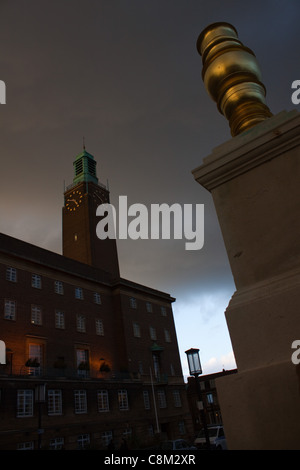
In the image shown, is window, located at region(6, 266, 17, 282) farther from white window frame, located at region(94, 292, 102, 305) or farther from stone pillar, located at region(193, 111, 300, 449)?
stone pillar, located at region(193, 111, 300, 449)

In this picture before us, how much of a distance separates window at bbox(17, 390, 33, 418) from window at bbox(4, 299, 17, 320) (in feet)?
23.0

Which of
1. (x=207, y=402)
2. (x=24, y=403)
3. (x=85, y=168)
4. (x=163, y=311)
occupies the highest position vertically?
(x=85, y=168)

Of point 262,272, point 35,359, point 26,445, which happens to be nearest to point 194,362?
point 262,272

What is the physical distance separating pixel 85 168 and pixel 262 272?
67083mm

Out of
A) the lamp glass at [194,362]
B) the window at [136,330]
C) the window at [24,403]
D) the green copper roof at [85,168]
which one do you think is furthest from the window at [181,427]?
the green copper roof at [85,168]

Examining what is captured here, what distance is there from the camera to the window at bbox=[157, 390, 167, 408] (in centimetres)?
4256

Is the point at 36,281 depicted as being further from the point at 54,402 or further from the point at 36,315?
the point at 54,402

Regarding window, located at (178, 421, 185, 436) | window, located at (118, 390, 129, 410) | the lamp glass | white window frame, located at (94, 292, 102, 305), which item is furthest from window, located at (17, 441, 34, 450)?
window, located at (178, 421, 185, 436)

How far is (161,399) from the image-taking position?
142 ft

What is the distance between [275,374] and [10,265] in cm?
3461

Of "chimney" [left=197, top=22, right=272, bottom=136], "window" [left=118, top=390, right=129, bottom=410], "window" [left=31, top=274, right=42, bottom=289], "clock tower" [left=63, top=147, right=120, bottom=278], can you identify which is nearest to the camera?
"chimney" [left=197, top=22, right=272, bottom=136]

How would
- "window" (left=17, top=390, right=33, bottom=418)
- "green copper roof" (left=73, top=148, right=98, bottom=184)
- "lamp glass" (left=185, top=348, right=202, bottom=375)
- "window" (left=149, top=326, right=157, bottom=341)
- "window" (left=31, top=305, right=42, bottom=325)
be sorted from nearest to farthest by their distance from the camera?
"lamp glass" (left=185, top=348, right=202, bottom=375) → "window" (left=17, top=390, right=33, bottom=418) → "window" (left=31, top=305, right=42, bottom=325) → "window" (left=149, top=326, right=157, bottom=341) → "green copper roof" (left=73, top=148, right=98, bottom=184)
